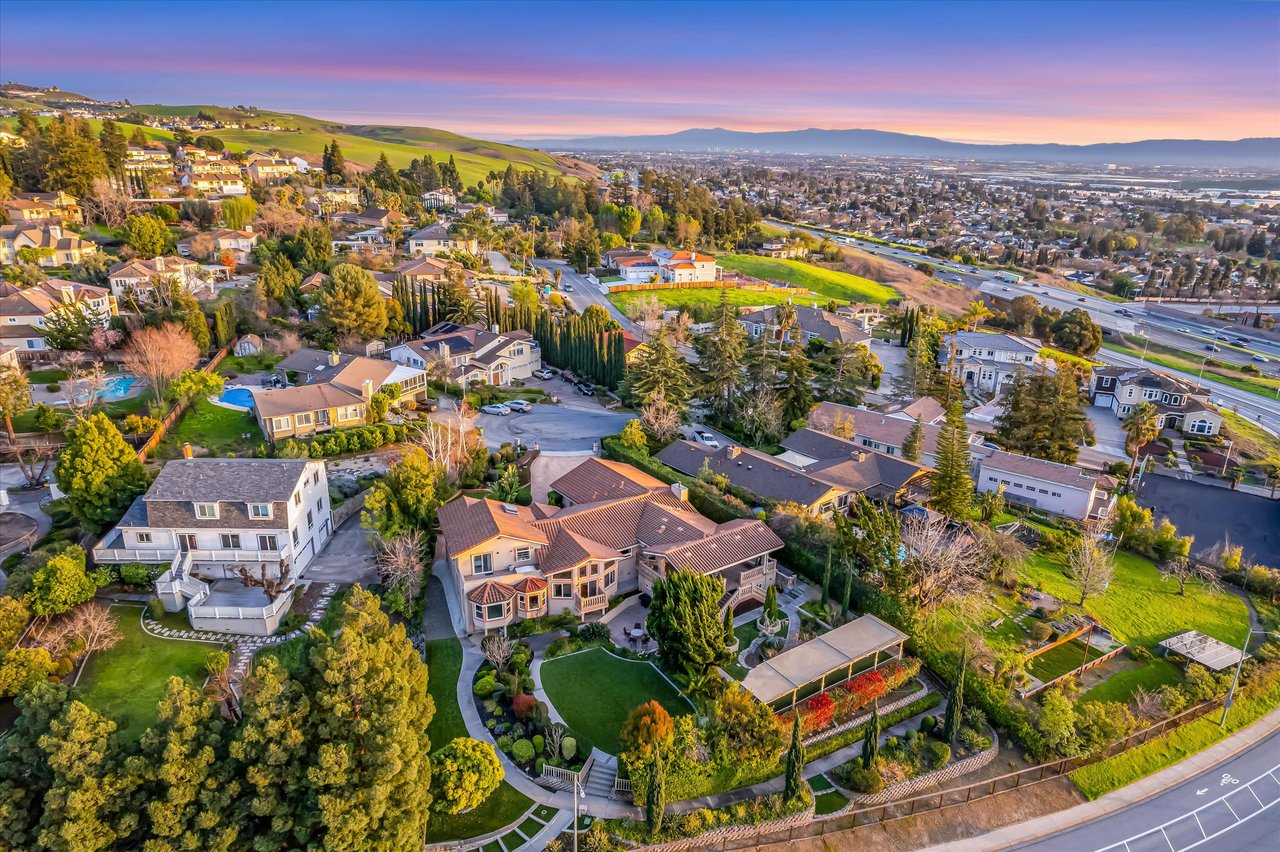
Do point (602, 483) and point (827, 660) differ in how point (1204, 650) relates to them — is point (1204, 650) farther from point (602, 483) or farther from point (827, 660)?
point (602, 483)

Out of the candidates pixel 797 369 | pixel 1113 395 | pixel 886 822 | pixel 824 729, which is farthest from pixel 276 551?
pixel 1113 395

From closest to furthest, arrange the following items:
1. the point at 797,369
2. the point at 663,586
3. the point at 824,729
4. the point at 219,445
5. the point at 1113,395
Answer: the point at 824,729 < the point at 663,586 < the point at 219,445 < the point at 797,369 < the point at 1113,395

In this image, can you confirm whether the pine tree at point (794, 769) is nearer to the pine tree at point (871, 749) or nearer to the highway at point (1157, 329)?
the pine tree at point (871, 749)

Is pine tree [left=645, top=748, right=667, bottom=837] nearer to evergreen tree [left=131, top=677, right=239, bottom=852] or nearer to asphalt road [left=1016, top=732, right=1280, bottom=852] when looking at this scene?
evergreen tree [left=131, top=677, right=239, bottom=852]

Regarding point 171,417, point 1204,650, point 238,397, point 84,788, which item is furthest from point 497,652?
point 238,397

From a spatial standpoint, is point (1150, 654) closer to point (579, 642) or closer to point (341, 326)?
point (579, 642)

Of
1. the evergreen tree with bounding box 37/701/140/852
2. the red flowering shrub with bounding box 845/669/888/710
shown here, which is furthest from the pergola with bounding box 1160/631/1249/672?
the evergreen tree with bounding box 37/701/140/852
